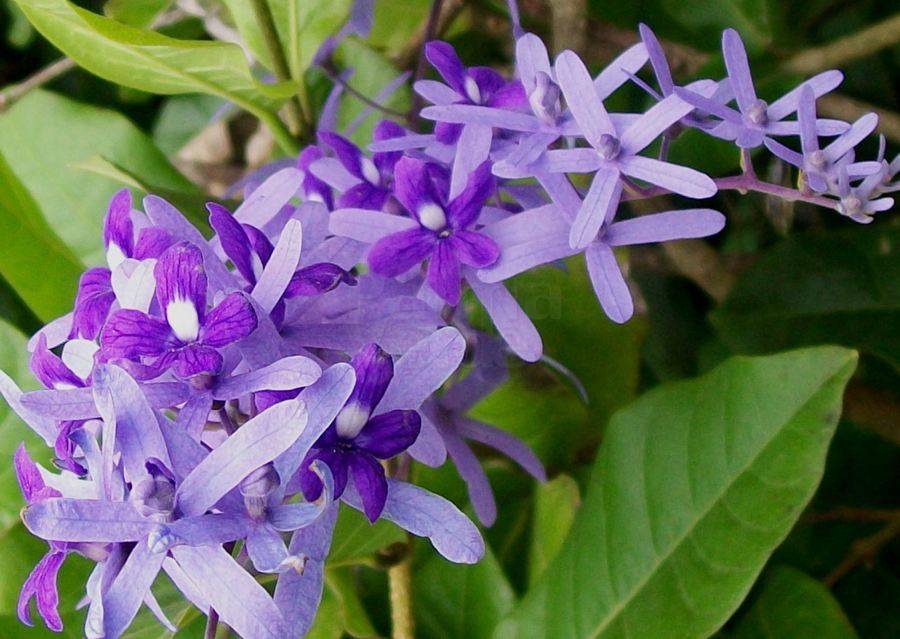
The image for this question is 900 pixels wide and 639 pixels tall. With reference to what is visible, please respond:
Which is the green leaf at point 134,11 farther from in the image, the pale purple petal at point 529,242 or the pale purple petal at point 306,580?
the pale purple petal at point 306,580

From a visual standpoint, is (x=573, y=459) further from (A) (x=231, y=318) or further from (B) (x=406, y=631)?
(A) (x=231, y=318)

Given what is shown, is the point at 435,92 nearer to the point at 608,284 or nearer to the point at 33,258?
the point at 608,284

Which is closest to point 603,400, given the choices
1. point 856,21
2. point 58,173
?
point 58,173

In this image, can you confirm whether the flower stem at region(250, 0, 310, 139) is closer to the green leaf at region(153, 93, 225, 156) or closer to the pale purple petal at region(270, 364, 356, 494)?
the pale purple petal at region(270, 364, 356, 494)

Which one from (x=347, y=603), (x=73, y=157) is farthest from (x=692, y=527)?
(x=73, y=157)

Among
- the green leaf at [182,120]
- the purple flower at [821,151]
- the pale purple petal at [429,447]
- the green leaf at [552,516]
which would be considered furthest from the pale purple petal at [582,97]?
the green leaf at [182,120]

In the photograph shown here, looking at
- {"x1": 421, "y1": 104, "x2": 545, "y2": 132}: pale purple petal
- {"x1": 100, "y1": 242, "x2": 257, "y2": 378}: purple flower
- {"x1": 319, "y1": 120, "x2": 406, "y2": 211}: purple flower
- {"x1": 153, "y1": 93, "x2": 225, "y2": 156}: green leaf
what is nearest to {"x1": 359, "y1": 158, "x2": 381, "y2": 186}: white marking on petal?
{"x1": 319, "y1": 120, "x2": 406, "y2": 211}: purple flower

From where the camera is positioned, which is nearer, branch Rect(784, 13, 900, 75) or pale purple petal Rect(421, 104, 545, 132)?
pale purple petal Rect(421, 104, 545, 132)
